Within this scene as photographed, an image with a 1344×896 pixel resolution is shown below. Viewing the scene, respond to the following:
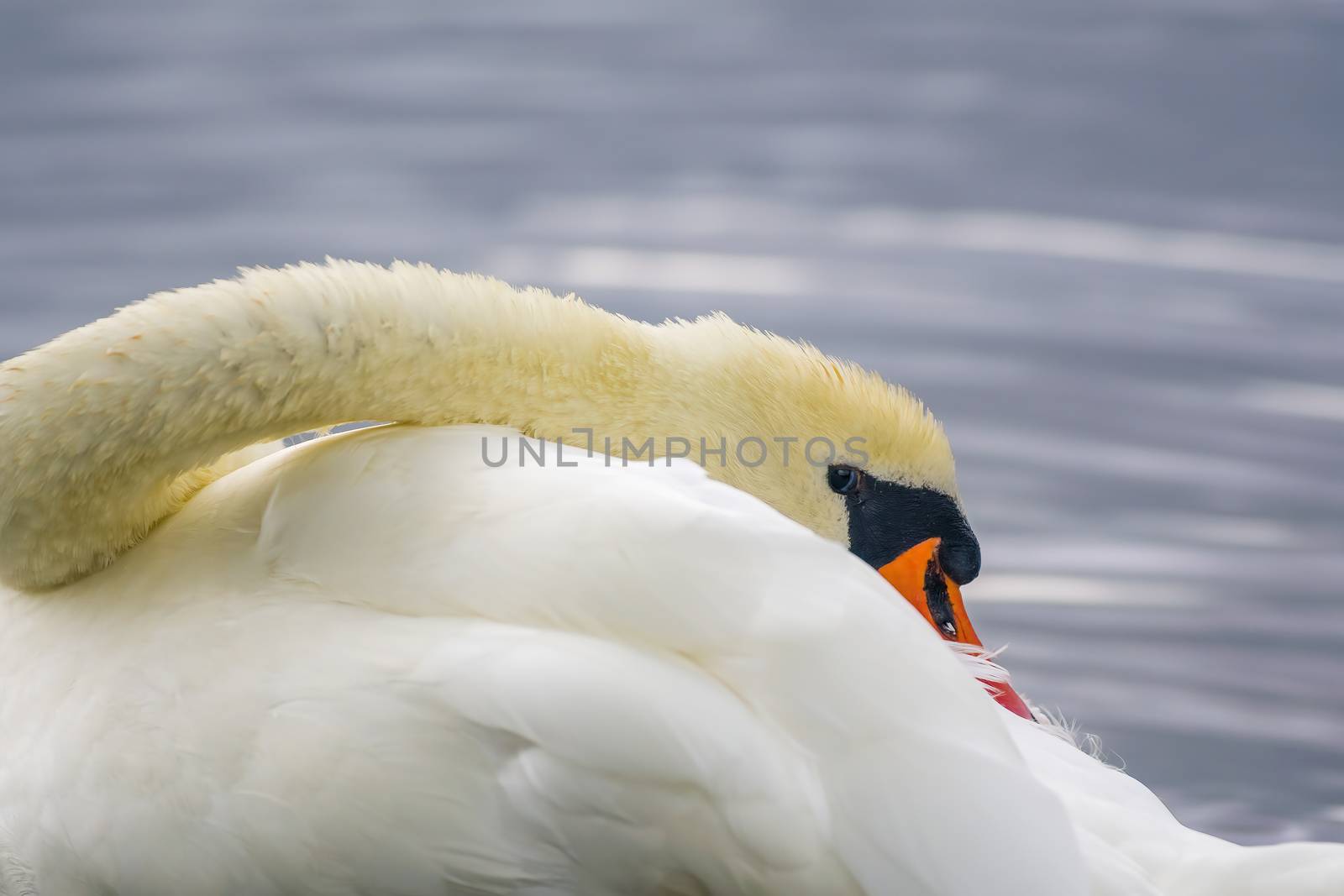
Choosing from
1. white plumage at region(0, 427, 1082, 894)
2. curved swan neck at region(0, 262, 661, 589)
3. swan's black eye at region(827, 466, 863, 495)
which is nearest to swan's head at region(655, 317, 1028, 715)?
swan's black eye at region(827, 466, 863, 495)

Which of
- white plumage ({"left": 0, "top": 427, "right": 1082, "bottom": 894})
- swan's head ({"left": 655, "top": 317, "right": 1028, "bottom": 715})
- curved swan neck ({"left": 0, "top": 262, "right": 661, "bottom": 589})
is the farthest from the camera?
swan's head ({"left": 655, "top": 317, "right": 1028, "bottom": 715})

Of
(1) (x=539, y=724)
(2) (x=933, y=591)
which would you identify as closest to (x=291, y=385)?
(1) (x=539, y=724)

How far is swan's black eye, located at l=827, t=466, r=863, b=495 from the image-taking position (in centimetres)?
218

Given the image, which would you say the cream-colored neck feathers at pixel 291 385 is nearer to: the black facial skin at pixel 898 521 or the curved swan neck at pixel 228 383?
the curved swan neck at pixel 228 383

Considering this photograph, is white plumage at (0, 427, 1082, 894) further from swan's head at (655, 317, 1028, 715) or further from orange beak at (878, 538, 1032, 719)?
orange beak at (878, 538, 1032, 719)

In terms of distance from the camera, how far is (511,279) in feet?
15.4

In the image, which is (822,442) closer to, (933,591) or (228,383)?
(933,591)

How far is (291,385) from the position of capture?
1849 mm

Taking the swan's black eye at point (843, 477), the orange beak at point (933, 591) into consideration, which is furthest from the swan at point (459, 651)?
the orange beak at point (933, 591)

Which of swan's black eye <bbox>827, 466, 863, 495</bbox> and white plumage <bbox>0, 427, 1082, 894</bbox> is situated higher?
swan's black eye <bbox>827, 466, 863, 495</bbox>

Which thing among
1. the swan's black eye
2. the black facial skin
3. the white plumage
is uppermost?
the swan's black eye

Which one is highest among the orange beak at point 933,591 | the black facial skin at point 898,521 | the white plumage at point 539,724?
the black facial skin at point 898,521

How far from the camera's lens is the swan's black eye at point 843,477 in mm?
2182

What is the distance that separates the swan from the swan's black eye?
0.48ft
